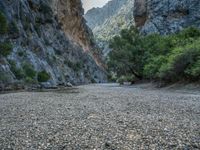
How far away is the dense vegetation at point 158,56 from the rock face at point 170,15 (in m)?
23.6

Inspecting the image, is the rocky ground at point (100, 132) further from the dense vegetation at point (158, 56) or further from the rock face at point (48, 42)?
the rock face at point (48, 42)

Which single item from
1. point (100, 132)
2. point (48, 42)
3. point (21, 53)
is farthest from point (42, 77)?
point (100, 132)

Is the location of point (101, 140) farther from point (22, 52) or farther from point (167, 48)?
point (22, 52)

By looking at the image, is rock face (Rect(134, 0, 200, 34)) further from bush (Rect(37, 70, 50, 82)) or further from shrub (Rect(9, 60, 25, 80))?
shrub (Rect(9, 60, 25, 80))

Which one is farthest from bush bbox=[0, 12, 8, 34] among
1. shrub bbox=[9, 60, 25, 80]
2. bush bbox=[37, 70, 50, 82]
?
bush bbox=[37, 70, 50, 82]

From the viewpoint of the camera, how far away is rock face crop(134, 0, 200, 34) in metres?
79.2

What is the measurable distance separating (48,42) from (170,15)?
3592 centimetres

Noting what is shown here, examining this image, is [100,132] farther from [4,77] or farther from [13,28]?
[13,28]

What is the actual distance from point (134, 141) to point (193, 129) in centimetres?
255

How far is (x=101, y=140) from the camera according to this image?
28.2ft

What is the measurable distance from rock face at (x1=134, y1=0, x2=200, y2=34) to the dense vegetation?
23613 mm

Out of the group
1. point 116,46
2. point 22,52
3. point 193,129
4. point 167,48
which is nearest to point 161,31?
point 116,46

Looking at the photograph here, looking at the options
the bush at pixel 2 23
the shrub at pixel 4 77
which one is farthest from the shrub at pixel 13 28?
the shrub at pixel 4 77

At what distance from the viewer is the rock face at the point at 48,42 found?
49969 millimetres
